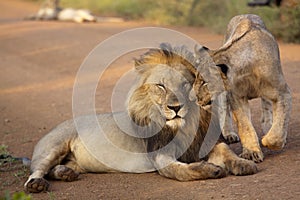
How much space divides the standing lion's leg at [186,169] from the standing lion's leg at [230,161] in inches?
3.8

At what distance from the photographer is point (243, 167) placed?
500 cm

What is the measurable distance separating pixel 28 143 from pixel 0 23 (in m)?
11.4

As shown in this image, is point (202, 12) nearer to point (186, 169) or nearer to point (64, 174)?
point (64, 174)

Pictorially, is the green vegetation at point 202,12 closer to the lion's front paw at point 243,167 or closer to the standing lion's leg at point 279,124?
the standing lion's leg at point 279,124

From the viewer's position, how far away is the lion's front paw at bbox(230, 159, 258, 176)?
4996mm

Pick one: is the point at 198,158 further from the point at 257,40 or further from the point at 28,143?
the point at 28,143

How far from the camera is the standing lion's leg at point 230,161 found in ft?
16.4

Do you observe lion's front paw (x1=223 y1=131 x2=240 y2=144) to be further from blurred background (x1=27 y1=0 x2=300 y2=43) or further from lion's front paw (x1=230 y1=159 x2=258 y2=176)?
blurred background (x1=27 y1=0 x2=300 y2=43)

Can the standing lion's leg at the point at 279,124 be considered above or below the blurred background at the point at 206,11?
above

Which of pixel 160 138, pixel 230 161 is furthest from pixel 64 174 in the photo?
pixel 230 161

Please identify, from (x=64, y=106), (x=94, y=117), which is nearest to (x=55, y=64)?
(x=64, y=106)

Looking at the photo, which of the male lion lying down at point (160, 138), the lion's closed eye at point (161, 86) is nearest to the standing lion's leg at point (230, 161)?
the male lion lying down at point (160, 138)

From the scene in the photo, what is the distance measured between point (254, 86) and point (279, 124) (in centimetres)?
35

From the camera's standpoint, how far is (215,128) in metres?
5.34
